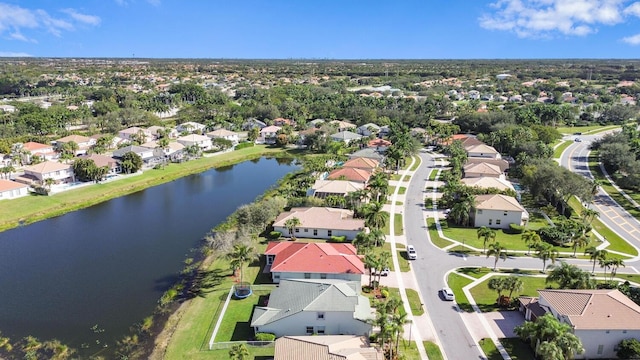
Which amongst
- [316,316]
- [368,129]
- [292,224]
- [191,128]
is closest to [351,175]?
[292,224]

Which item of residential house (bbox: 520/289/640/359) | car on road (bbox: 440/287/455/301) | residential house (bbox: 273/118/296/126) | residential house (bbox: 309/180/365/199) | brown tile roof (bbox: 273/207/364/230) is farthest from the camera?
residential house (bbox: 273/118/296/126)

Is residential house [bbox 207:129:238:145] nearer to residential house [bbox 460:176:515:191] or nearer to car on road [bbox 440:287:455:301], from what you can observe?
residential house [bbox 460:176:515:191]

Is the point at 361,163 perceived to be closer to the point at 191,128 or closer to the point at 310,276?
the point at 310,276

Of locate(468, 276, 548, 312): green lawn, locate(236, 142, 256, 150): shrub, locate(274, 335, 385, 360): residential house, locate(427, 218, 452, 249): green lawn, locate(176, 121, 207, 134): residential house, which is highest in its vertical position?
locate(176, 121, 207, 134): residential house

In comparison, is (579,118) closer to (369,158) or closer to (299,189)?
(369,158)

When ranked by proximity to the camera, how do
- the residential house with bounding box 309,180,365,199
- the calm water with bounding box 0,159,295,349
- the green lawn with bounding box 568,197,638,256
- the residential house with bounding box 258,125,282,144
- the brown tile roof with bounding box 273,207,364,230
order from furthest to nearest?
the residential house with bounding box 258,125,282,144, the residential house with bounding box 309,180,365,199, the brown tile roof with bounding box 273,207,364,230, the green lawn with bounding box 568,197,638,256, the calm water with bounding box 0,159,295,349

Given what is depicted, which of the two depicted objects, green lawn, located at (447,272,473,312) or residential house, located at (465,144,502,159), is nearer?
green lawn, located at (447,272,473,312)

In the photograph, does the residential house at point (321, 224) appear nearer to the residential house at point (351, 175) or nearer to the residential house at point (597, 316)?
the residential house at point (351, 175)

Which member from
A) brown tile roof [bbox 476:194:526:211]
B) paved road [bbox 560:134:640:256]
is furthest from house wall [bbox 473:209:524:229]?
paved road [bbox 560:134:640:256]
